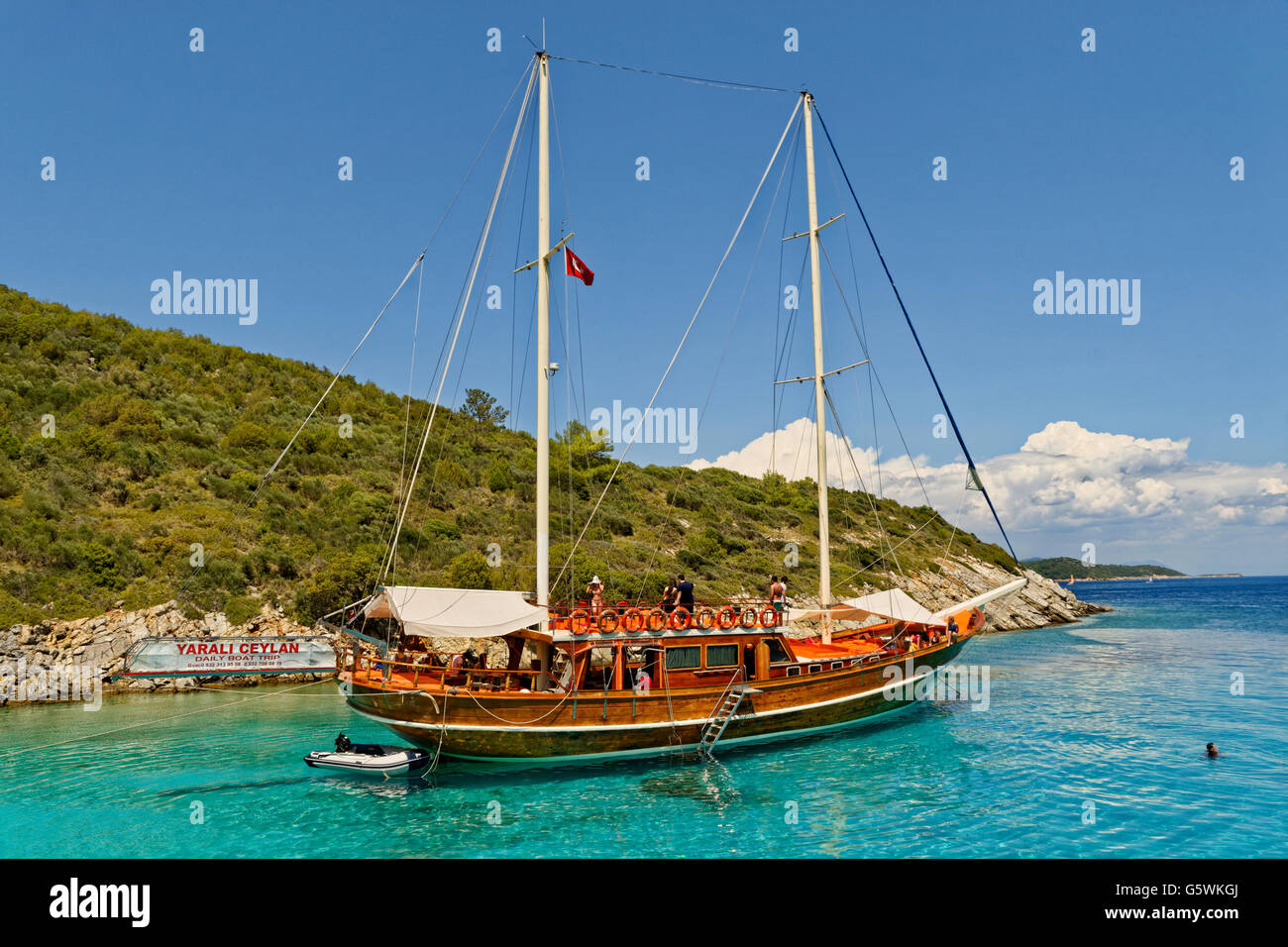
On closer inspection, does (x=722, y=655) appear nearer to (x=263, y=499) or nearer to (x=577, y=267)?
(x=577, y=267)

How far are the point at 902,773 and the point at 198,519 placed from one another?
29.3 m

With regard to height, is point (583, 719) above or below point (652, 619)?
below

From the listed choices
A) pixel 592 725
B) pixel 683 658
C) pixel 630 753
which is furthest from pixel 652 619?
pixel 630 753

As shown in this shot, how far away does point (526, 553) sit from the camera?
109 ft

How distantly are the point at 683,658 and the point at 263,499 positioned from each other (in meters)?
25.3

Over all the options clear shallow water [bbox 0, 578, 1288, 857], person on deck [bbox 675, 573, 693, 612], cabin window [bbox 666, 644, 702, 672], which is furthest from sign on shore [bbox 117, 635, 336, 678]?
person on deck [bbox 675, 573, 693, 612]

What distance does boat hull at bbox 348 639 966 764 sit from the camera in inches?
575

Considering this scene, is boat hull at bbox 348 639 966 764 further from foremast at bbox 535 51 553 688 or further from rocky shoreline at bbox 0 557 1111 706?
rocky shoreline at bbox 0 557 1111 706

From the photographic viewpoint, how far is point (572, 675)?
15.6m

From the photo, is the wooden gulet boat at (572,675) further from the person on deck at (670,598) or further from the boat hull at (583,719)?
the person on deck at (670,598)

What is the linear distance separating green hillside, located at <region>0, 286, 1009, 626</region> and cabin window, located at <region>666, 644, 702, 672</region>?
4.79m

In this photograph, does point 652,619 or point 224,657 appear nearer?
point 224,657

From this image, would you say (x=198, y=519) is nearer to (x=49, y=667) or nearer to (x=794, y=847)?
(x=49, y=667)
